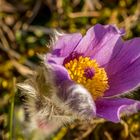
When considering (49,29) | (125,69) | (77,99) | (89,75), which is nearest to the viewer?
(77,99)

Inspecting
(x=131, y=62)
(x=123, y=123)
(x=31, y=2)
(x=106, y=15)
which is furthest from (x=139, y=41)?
(x=31, y=2)

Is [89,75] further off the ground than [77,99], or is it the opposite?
[89,75]

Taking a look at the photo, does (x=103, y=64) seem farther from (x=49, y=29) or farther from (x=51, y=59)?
(x=49, y=29)

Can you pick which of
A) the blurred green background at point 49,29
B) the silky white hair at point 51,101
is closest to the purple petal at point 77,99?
the silky white hair at point 51,101

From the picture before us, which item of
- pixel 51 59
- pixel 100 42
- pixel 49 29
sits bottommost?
pixel 51 59

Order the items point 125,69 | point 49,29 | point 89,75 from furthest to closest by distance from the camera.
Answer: point 49,29
point 125,69
point 89,75

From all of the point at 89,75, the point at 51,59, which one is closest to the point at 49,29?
the point at 89,75

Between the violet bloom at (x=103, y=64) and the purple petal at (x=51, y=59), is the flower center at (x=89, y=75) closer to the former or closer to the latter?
the violet bloom at (x=103, y=64)

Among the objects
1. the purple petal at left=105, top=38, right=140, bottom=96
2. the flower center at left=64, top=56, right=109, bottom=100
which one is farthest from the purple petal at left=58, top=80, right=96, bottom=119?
the purple petal at left=105, top=38, right=140, bottom=96

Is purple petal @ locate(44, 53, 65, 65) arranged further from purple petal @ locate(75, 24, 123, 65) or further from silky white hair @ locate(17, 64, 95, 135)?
purple petal @ locate(75, 24, 123, 65)
